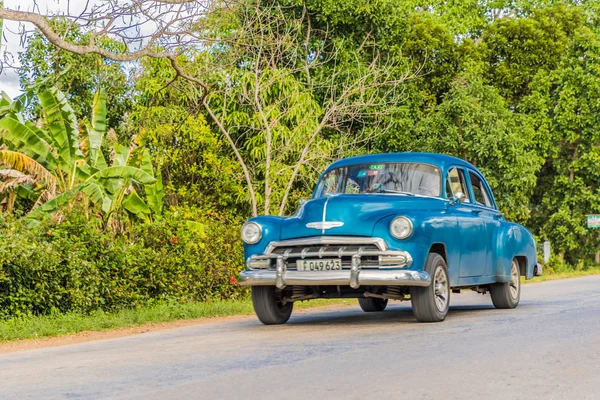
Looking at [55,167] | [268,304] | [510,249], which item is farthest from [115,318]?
[55,167]

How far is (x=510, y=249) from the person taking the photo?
42.5 ft

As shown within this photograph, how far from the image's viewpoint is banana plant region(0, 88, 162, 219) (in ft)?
54.1

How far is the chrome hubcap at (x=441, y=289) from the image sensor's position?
34.9 ft

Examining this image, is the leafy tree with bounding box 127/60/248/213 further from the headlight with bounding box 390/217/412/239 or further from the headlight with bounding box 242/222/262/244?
the headlight with bounding box 390/217/412/239

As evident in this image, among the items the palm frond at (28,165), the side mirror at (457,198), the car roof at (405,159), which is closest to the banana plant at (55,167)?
the palm frond at (28,165)

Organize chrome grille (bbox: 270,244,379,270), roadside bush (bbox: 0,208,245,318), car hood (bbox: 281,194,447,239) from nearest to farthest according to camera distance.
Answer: chrome grille (bbox: 270,244,379,270), car hood (bbox: 281,194,447,239), roadside bush (bbox: 0,208,245,318)

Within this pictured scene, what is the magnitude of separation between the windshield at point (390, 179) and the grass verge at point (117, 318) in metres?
2.99

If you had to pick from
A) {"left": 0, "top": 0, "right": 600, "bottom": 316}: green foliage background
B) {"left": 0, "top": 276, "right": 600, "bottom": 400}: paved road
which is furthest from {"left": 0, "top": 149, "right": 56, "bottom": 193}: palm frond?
{"left": 0, "top": 276, "right": 600, "bottom": 400}: paved road

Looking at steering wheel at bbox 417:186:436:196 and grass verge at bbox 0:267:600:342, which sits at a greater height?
steering wheel at bbox 417:186:436:196

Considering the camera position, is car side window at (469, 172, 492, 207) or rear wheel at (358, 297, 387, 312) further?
rear wheel at (358, 297, 387, 312)

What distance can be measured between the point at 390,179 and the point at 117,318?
4.15 metres

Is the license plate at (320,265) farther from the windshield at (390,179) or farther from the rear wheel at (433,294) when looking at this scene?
the windshield at (390,179)

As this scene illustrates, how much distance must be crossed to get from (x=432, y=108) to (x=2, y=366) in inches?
841

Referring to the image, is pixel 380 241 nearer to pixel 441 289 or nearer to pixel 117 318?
pixel 441 289
